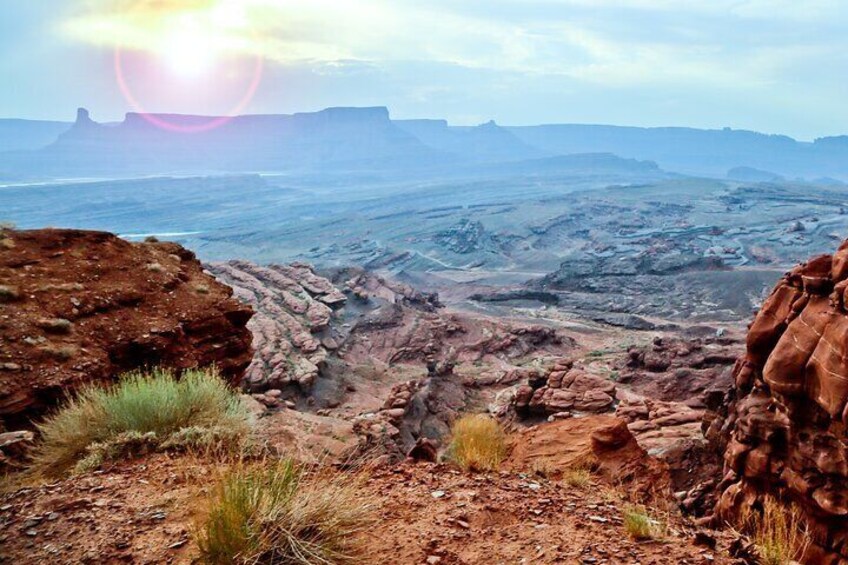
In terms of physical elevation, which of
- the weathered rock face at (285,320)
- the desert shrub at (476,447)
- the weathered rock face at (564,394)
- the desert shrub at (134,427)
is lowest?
the weathered rock face at (285,320)

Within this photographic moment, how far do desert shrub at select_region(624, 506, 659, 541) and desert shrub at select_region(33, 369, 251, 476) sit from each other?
3.40m

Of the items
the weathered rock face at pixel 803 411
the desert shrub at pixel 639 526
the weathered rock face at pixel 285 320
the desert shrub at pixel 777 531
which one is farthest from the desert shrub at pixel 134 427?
the weathered rock face at pixel 285 320

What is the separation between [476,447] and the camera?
7352 millimetres

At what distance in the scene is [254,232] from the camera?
120 m

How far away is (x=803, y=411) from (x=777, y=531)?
322 cm

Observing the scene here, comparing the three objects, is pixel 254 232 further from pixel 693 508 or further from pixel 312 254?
pixel 693 508

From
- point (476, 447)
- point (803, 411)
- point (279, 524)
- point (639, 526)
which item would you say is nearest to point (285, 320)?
point (476, 447)

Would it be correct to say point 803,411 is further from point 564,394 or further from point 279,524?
point 564,394

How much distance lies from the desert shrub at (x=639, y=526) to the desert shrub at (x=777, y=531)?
0.66 meters

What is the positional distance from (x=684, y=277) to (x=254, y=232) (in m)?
88.2

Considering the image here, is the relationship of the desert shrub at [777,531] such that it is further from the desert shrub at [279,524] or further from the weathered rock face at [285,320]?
the weathered rock face at [285,320]

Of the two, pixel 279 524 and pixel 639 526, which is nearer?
pixel 279 524

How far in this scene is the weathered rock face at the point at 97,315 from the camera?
24.0 feet

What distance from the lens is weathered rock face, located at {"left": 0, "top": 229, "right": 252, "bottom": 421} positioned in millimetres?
7309
